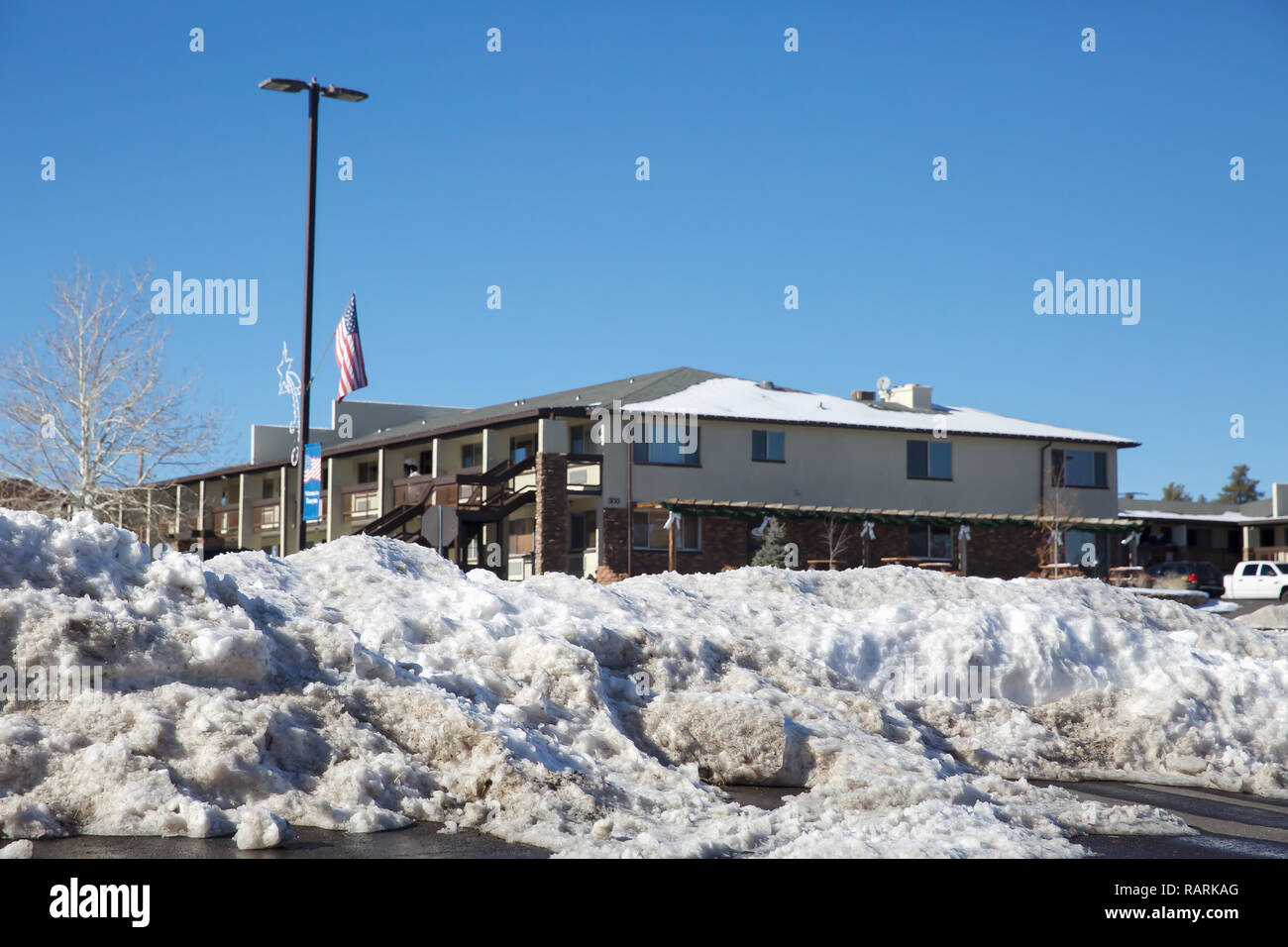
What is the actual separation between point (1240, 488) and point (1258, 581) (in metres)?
63.1

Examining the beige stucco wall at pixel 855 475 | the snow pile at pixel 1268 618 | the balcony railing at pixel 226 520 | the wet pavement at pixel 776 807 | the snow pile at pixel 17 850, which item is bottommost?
the wet pavement at pixel 776 807

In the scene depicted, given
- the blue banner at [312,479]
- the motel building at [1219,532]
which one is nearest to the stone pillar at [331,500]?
the blue banner at [312,479]

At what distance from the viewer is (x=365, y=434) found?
53.1m

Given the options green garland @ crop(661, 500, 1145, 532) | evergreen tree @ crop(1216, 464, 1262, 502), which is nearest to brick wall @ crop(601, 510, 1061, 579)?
green garland @ crop(661, 500, 1145, 532)

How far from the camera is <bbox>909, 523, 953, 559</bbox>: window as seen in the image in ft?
134

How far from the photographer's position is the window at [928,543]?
40.8 meters

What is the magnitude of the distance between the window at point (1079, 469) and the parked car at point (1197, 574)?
3.42 metres

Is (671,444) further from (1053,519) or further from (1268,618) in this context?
(1268,618)

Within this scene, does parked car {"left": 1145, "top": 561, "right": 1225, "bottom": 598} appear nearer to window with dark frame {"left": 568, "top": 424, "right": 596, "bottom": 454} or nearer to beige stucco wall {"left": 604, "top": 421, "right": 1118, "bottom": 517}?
beige stucco wall {"left": 604, "top": 421, "right": 1118, "bottom": 517}

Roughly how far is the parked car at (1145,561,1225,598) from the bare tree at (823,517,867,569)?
35.9 feet

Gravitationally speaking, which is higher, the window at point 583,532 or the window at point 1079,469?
the window at point 1079,469

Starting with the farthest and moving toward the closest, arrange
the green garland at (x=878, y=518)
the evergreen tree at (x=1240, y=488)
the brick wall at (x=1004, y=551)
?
1. the evergreen tree at (x=1240, y=488)
2. the brick wall at (x=1004, y=551)
3. the green garland at (x=878, y=518)

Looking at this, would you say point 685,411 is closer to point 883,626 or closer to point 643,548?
point 643,548

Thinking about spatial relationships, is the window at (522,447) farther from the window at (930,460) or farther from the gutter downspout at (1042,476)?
the gutter downspout at (1042,476)
